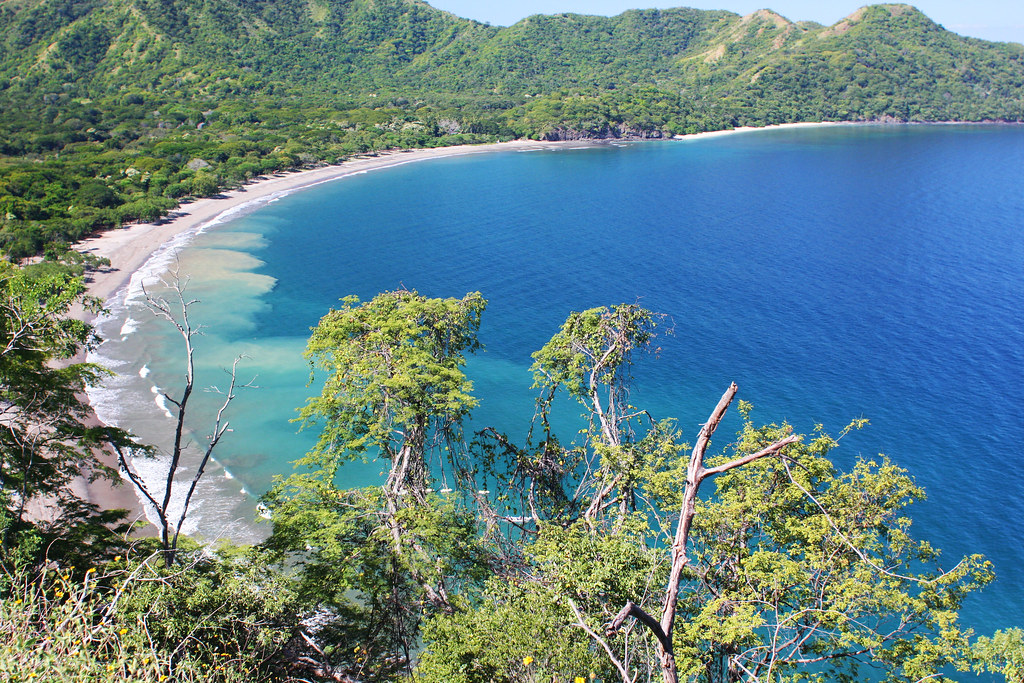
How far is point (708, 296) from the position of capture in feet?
194

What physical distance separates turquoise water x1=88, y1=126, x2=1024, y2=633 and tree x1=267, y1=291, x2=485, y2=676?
39.4 ft

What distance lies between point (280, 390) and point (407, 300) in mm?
21891

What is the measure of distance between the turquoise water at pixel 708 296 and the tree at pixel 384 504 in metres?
12.0

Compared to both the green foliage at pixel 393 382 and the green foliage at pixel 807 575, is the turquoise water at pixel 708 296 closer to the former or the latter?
the green foliage at pixel 393 382

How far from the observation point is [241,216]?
89125mm

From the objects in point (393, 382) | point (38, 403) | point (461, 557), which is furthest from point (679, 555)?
point (38, 403)

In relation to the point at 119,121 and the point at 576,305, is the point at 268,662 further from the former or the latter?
the point at 119,121

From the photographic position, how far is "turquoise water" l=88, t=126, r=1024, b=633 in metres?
35.7

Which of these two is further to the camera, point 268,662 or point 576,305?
point 576,305

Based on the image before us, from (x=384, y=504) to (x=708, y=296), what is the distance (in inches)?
1824

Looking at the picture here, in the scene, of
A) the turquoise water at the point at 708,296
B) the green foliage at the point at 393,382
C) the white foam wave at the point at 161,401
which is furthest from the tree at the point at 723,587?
the white foam wave at the point at 161,401

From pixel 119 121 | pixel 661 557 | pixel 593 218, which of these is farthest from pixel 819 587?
pixel 119 121

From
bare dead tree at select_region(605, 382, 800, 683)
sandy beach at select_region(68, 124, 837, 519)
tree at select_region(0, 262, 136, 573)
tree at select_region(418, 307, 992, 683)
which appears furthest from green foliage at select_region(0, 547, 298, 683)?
sandy beach at select_region(68, 124, 837, 519)

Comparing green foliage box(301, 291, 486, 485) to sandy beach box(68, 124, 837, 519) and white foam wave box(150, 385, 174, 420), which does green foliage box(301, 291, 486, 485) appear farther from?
white foam wave box(150, 385, 174, 420)
